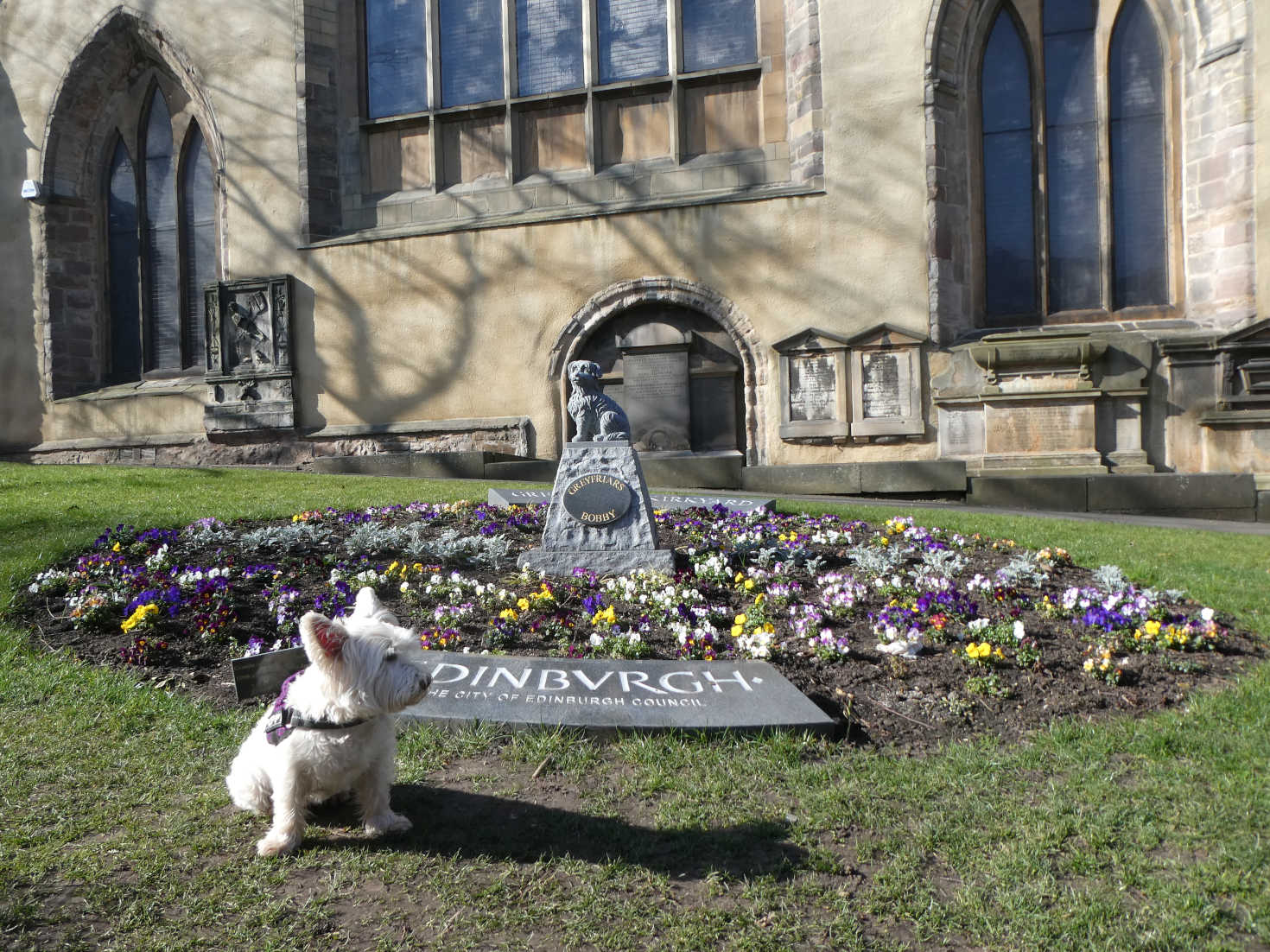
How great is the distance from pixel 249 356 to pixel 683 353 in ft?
25.8

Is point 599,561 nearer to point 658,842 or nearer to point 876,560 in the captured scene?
point 876,560

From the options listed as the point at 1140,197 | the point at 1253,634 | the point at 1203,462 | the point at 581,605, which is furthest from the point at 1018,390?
the point at 581,605

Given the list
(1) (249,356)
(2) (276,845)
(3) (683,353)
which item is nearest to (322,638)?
(2) (276,845)

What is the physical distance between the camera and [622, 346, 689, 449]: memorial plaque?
551 inches

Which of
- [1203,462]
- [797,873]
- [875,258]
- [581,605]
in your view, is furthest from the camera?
[875,258]

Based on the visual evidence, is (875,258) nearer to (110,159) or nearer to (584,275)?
(584,275)

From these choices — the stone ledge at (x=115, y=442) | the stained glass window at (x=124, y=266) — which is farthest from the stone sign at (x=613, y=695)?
the stained glass window at (x=124, y=266)

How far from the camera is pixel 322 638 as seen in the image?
251cm

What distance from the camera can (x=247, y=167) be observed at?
51.4 feet

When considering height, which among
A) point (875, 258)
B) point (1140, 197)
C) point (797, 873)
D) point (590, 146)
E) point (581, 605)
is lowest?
point (797, 873)

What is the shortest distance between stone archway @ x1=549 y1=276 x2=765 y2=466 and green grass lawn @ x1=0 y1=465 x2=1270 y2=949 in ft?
32.5

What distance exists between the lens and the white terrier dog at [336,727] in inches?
103

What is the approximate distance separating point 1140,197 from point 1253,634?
33.7ft

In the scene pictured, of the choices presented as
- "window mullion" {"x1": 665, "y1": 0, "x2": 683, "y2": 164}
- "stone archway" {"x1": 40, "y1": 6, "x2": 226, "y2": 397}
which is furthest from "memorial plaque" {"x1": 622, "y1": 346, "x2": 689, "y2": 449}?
"stone archway" {"x1": 40, "y1": 6, "x2": 226, "y2": 397}
